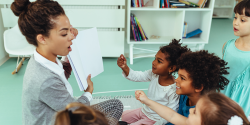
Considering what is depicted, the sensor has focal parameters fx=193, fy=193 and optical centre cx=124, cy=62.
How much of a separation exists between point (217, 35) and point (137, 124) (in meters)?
3.22

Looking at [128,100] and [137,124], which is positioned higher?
[137,124]

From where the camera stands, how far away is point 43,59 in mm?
877

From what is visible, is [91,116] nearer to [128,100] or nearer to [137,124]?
[137,124]

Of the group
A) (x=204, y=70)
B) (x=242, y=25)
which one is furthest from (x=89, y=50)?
(x=242, y=25)

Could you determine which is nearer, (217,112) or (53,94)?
(217,112)

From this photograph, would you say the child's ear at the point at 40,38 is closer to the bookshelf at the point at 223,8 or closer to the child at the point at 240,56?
the child at the point at 240,56

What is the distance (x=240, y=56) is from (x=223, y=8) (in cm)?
457

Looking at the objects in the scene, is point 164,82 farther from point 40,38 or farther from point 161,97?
point 40,38

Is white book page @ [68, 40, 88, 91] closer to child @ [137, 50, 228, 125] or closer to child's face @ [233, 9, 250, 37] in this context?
child @ [137, 50, 228, 125]

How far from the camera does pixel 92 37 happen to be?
120 cm

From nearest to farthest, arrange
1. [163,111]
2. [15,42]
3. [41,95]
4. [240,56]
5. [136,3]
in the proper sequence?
[41,95] → [163,111] → [240,56] → [15,42] → [136,3]

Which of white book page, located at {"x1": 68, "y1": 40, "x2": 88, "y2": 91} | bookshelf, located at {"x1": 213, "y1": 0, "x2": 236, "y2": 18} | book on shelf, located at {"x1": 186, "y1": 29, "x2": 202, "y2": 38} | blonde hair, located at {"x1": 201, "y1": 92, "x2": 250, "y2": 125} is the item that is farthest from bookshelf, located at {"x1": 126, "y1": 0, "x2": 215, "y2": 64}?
bookshelf, located at {"x1": 213, "y1": 0, "x2": 236, "y2": 18}

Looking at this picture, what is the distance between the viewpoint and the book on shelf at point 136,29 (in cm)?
239

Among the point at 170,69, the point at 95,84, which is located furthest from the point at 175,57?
the point at 95,84
